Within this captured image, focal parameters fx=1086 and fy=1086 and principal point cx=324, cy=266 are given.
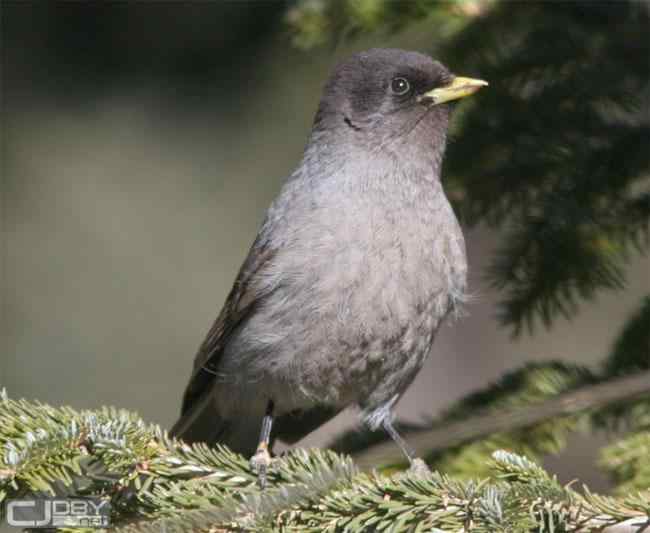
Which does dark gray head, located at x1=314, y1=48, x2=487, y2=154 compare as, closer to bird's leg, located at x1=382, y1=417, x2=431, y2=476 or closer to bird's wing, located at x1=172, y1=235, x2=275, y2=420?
bird's wing, located at x1=172, y1=235, x2=275, y2=420

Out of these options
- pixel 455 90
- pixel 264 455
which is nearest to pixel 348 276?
pixel 264 455

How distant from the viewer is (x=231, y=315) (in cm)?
486

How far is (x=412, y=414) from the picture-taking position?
8375mm

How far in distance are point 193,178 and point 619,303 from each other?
11.8ft

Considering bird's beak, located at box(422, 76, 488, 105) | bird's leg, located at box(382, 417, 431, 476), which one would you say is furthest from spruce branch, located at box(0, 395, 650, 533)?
bird's beak, located at box(422, 76, 488, 105)

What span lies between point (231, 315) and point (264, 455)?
1134 millimetres

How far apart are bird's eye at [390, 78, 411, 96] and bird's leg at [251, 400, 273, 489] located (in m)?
1.52

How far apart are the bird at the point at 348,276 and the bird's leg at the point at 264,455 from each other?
2cm

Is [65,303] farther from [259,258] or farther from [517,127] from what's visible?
[517,127]

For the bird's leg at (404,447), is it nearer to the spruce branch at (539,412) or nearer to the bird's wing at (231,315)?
the spruce branch at (539,412)

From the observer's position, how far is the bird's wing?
4.72 meters

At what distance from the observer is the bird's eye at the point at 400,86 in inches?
195

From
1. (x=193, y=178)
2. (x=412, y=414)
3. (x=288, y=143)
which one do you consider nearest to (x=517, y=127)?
(x=288, y=143)

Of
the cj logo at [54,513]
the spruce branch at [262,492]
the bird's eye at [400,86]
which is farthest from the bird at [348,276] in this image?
the cj logo at [54,513]
